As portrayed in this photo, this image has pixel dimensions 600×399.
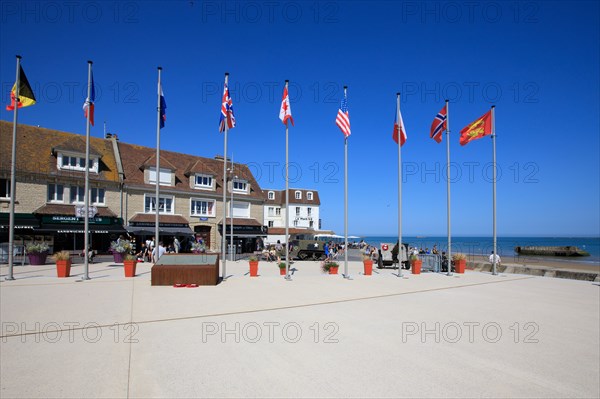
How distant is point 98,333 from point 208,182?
1312 inches

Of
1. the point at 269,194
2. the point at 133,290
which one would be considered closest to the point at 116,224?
the point at 133,290

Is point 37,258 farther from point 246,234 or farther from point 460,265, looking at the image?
point 460,265

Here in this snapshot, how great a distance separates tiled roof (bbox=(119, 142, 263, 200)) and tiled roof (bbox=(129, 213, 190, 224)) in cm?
275

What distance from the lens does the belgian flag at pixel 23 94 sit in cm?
1513

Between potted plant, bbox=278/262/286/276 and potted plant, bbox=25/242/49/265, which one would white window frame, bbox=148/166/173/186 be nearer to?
potted plant, bbox=25/242/49/265

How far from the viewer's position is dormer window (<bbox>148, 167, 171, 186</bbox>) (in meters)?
35.3

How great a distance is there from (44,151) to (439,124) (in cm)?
3094

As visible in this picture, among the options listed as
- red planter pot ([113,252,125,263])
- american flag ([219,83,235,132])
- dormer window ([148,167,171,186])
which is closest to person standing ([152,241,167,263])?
red planter pot ([113,252,125,263])

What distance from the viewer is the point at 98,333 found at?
7340 millimetres

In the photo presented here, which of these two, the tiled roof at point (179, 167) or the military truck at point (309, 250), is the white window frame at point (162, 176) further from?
the military truck at point (309, 250)

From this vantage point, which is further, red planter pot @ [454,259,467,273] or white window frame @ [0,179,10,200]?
white window frame @ [0,179,10,200]

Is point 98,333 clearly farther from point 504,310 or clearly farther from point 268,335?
point 504,310

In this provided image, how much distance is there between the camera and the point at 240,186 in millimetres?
42406

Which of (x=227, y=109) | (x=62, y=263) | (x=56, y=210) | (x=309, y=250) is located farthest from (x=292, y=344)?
(x=56, y=210)
